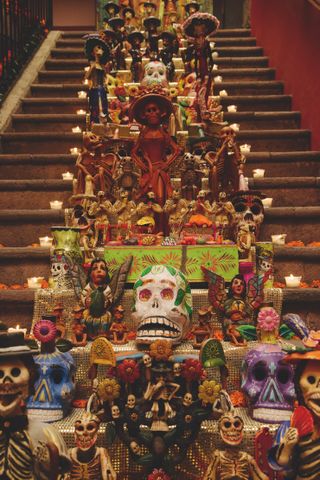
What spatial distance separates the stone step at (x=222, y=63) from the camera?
27.1 feet

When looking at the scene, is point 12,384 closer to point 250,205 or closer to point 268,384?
point 268,384

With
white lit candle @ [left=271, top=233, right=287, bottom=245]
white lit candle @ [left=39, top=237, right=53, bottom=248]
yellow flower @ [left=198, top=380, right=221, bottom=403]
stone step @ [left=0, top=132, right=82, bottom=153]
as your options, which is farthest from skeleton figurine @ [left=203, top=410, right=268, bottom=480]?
stone step @ [left=0, top=132, right=82, bottom=153]

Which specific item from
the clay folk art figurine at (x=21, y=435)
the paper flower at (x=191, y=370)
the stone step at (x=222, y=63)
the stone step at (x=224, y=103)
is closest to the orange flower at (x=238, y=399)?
the paper flower at (x=191, y=370)

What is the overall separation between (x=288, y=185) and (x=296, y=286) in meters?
1.50

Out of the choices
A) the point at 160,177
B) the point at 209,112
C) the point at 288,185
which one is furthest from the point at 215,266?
the point at 209,112

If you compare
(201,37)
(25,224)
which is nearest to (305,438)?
(25,224)

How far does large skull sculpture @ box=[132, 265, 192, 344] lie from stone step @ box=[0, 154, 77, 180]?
2.45m

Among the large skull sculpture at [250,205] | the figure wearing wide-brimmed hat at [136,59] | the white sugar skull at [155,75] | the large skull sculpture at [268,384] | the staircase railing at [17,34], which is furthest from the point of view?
the figure wearing wide-brimmed hat at [136,59]

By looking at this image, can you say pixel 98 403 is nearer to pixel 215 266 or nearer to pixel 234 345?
pixel 234 345

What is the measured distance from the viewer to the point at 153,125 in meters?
4.75

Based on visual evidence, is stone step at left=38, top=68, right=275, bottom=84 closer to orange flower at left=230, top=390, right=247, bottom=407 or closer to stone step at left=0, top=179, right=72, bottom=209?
stone step at left=0, top=179, right=72, bottom=209

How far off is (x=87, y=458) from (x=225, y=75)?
6.11 m

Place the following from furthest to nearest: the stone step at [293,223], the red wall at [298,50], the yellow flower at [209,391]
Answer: the red wall at [298,50] < the stone step at [293,223] < the yellow flower at [209,391]

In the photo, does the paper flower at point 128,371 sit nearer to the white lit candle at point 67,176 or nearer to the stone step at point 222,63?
the white lit candle at point 67,176
